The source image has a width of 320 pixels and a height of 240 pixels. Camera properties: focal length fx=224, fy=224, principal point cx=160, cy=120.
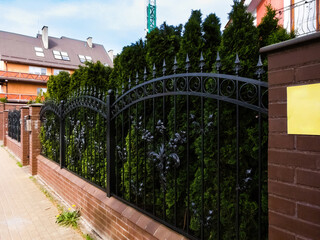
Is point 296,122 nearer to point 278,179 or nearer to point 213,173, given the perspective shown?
point 278,179

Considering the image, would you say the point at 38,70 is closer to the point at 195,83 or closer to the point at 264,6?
the point at 264,6

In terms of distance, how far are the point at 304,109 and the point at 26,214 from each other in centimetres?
477

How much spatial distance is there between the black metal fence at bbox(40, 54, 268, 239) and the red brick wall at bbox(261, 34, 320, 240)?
0.60 feet

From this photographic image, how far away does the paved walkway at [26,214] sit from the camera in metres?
3.45

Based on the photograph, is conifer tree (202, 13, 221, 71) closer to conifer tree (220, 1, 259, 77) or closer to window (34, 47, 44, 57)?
conifer tree (220, 1, 259, 77)

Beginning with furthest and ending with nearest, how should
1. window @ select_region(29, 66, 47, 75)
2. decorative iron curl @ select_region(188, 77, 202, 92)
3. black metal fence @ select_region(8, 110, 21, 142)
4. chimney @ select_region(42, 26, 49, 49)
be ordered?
1. chimney @ select_region(42, 26, 49, 49)
2. window @ select_region(29, 66, 47, 75)
3. black metal fence @ select_region(8, 110, 21, 142)
4. decorative iron curl @ select_region(188, 77, 202, 92)

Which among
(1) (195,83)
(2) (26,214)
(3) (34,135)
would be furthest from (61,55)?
(1) (195,83)

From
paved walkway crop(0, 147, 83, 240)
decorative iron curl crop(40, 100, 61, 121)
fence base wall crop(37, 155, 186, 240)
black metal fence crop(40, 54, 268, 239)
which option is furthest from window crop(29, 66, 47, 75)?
black metal fence crop(40, 54, 268, 239)

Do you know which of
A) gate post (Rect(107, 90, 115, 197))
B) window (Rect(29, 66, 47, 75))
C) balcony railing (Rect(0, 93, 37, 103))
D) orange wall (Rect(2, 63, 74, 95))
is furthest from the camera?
window (Rect(29, 66, 47, 75))

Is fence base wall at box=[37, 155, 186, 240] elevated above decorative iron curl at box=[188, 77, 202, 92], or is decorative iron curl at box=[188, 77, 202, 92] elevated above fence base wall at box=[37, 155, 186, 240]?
decorative iron curl at box=[188, 77, 202, 92]

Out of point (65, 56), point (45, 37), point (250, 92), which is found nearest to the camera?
point (250, 92)

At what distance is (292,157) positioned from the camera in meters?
1.33

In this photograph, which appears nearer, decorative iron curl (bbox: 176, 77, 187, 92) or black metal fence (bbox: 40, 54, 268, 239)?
black metal fence (bbox: 40, 54, 268, 239)

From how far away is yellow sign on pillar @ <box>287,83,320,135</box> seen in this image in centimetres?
122
